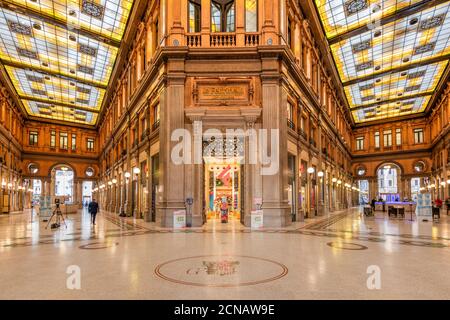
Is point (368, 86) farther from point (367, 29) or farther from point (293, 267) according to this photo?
point (293, 267)

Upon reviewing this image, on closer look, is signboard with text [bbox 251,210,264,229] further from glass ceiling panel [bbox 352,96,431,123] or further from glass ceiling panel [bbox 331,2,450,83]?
glass ceiling panel [bbox 352,96,431,123]

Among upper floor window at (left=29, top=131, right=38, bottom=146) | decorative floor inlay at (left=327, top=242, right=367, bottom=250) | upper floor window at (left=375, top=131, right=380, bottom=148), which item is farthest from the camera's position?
upper floor window at (left=375, top=131, right=380, bottom=148)

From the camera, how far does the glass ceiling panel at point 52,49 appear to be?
23.1 meters

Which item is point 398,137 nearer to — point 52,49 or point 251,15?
point 251,15

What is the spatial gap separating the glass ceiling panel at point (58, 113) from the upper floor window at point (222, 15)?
30589 millimetres

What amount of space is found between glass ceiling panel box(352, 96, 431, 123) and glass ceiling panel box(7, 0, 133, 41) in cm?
3265

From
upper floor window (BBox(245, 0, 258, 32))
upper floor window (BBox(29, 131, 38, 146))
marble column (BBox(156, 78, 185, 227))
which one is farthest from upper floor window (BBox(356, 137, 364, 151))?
upper floor window (BBox(29, 131, 38, 146))

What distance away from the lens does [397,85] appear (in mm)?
35531

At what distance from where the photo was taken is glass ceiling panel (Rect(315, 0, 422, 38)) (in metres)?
21.4

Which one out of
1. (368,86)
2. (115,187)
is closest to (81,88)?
(115,187)

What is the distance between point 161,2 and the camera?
57.1ft

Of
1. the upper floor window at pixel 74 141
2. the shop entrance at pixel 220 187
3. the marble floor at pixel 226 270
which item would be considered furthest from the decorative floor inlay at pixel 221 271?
the upper floor window at pixel 74 141

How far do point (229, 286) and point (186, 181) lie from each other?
1043 cm
